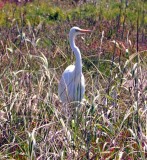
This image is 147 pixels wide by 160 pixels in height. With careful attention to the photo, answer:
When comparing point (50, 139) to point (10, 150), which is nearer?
point (50, 139)

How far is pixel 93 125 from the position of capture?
5.03 metres

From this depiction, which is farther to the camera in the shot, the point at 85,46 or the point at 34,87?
the point at 85,46

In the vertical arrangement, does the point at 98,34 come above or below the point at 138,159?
below

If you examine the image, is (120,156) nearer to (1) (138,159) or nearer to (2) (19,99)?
(1) (138,159)

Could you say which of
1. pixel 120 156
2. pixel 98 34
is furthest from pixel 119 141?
pixel 98 34

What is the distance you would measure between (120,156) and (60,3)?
13030 millimetres

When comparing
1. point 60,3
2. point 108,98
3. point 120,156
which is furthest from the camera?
point 60,3

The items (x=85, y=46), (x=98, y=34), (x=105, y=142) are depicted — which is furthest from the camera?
(x=98, y=34)

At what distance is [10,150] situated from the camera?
5098mm

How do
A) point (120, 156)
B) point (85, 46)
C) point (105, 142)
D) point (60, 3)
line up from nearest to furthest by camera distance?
point (120, 156) → point (105, 142) → point (85, 46) → point (60, 3)

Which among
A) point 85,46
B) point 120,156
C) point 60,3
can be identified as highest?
point 120,156

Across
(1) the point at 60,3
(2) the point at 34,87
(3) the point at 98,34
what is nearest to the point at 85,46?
(3) the point at 98,34

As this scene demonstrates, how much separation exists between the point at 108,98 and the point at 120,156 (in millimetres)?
915

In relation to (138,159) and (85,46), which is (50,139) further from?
(85,46)
